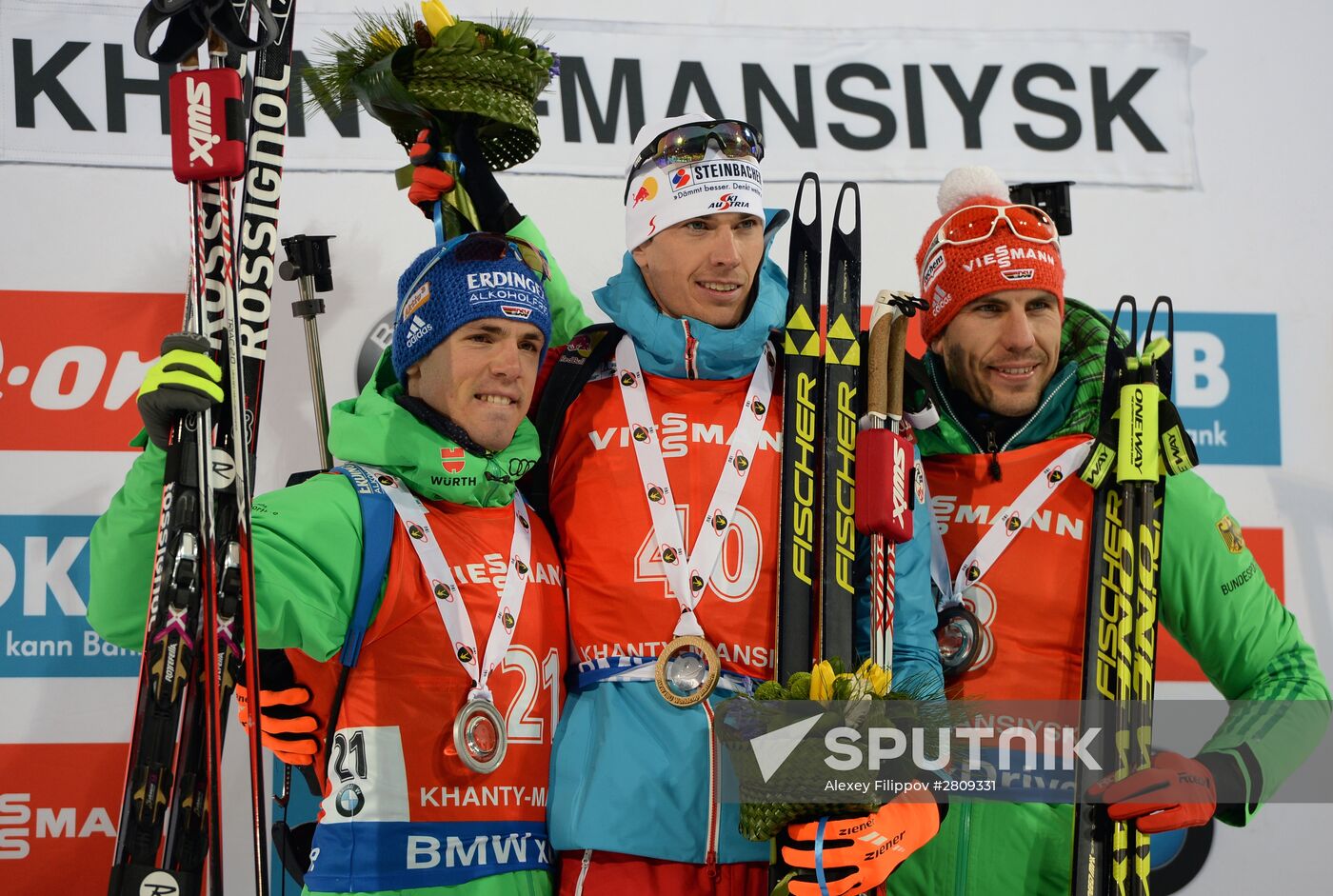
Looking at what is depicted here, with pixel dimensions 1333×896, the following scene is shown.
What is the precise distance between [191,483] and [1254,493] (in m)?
2.75

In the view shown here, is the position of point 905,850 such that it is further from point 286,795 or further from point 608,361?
point 286,795

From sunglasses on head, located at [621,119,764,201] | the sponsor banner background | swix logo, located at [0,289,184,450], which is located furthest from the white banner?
sunglasses on head, located at [621,119,764,201]

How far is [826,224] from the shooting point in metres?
3.55

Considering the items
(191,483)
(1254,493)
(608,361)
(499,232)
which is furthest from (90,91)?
(1254,493)

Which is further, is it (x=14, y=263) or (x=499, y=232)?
(x=14, y=263)

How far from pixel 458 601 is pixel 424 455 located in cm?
26

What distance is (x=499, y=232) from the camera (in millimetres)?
2848

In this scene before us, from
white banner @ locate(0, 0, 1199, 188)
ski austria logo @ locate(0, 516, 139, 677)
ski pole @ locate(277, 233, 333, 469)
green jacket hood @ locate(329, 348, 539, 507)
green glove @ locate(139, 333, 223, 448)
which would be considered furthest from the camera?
white banner @ locate(0, 0, 1199, 188)

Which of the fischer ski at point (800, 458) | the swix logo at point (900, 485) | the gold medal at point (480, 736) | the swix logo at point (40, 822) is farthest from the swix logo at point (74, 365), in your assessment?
the swix logo at point (900, 485)

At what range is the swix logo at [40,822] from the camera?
3.11 metres

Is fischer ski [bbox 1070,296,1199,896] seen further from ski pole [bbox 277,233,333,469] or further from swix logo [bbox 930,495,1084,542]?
ski pole [bbox 277,233,333,469]

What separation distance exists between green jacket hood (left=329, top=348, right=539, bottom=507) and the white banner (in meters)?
1.14

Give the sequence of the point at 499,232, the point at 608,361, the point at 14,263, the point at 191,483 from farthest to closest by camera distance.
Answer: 1. the point at 14,263
2. the point at 499,232
3. the point at 608,361
4. the point at 191,483

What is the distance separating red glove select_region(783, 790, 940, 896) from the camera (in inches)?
84.9
